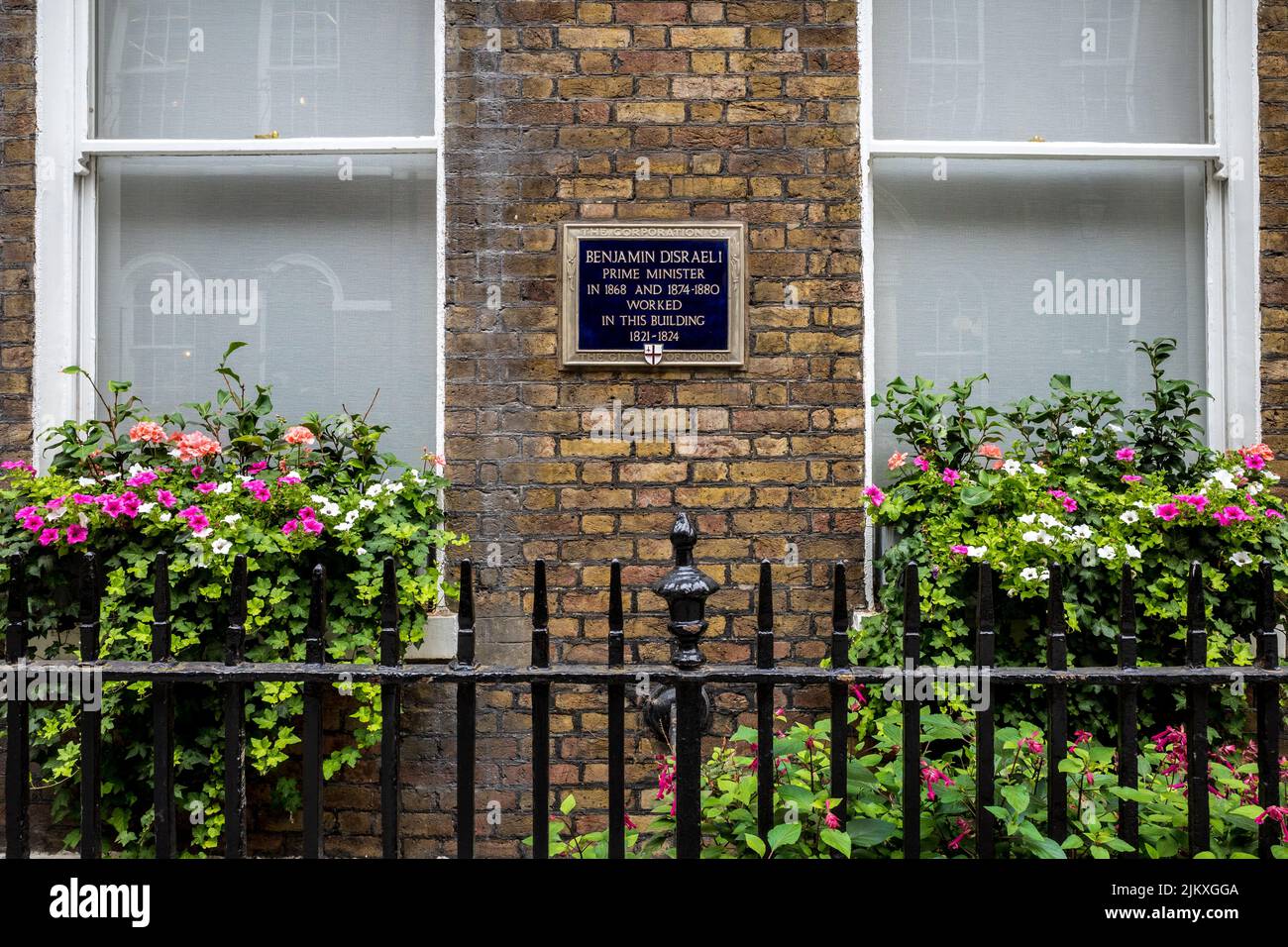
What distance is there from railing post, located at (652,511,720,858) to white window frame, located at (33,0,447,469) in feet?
5.82

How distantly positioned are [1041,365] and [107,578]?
348cm

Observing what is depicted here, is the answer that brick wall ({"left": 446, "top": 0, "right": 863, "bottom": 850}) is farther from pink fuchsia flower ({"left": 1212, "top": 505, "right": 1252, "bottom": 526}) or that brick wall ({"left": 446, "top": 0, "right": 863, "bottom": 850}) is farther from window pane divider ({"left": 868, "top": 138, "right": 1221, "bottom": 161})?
pink fuchsia flower ({"left": 1212, "top": 505, "right": 1252, "bottom": 526})

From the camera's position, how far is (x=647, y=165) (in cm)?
376

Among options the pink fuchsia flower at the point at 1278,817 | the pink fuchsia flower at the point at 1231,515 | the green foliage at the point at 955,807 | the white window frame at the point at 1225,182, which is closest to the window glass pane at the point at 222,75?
the white window frame at the point at 1225,182

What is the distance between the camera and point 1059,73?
155 inches

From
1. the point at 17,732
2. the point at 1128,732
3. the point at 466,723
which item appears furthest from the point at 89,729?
the point at 1128,732

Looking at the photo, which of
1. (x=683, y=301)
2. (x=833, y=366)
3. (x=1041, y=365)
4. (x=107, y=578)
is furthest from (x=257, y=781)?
(x=1041, y=365)

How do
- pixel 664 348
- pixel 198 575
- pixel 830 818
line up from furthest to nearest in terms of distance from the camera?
pixel 664 348
pixel 198 575
pixel 830 818

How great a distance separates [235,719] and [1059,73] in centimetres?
374

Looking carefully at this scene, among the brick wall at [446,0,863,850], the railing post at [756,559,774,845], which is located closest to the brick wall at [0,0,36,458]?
the brick wall at [446,0,863,850]

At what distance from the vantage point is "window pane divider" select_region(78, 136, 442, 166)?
3816 millimetres

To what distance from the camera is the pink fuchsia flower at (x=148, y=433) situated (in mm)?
3445

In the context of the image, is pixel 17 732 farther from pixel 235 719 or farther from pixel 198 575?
pixel 198 575

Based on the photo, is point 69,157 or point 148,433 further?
point 69,157
